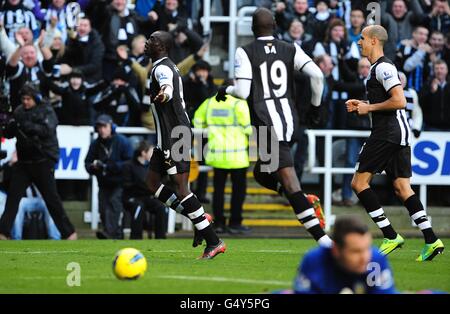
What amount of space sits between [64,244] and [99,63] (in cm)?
533

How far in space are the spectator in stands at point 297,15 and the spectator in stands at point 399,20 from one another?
54.6 inches

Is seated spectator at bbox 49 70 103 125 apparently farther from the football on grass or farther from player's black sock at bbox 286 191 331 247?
the football on grass

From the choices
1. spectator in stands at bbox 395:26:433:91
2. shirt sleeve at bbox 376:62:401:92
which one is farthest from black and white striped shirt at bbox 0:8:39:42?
shirt sleeve at bbox 376:62:401:92

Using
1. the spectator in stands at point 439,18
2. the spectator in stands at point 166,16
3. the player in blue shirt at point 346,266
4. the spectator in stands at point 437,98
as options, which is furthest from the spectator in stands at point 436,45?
the player in blue shirt at point 346,266

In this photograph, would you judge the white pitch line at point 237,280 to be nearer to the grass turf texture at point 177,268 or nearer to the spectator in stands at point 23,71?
the grass turf texture at point 177,268

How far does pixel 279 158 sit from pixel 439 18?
1163 cm

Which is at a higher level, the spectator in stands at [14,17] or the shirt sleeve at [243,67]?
the spectator in stands at [14,17]

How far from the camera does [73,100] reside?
791 inches

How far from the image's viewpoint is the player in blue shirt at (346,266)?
7098mm

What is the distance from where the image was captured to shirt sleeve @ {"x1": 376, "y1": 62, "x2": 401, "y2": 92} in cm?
1302

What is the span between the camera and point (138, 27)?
22312 mm

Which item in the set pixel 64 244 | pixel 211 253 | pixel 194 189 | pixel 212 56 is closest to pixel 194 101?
pixel 194 189

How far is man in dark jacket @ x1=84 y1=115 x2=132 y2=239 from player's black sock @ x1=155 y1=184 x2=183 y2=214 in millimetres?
5477

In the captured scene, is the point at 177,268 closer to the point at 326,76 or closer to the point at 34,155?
the point at 34,155
